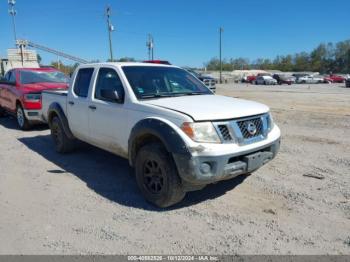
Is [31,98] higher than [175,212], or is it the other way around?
[31,98]

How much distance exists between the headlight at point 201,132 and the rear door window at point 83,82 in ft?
8.41

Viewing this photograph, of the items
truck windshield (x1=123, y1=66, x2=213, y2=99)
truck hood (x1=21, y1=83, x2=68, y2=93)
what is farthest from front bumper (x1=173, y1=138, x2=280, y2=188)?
truck hood (x1=21, y1=83, x2=68, y2=93)

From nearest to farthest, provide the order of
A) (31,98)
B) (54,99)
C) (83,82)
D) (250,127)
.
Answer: (250,127) < (83,82) < (54,99) < (31,98)

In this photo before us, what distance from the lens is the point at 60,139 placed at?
6.33 meters

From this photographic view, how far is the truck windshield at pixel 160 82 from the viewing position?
450 cm

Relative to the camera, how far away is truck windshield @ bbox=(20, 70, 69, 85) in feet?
30.7

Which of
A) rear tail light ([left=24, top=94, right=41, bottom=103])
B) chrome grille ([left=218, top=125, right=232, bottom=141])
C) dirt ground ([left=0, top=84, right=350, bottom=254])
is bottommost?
dirt ground ([left=0, top=84, right=350, bottom=254])

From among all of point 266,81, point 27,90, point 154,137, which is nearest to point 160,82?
point 154,137

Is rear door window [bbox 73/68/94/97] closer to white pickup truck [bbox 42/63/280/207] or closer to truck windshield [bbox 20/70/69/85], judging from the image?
white pickup truck [bbox 42/63/280/207]

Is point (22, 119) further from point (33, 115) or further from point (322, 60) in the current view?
point (322, 60)

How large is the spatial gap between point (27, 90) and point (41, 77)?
1.15 meters

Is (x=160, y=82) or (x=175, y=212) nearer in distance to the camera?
(x=175, y=212)

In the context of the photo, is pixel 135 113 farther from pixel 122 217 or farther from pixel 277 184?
pixel 277 184

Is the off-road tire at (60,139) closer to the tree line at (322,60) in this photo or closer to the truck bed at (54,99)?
the truck bed at (54,99)
